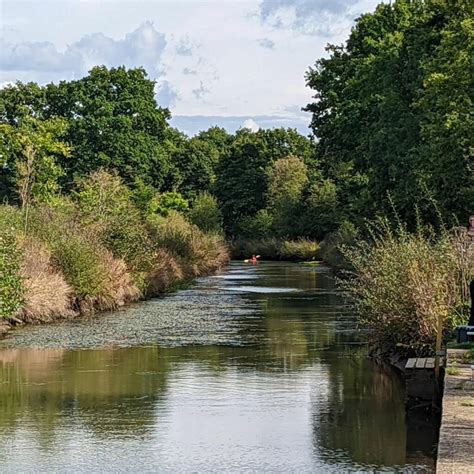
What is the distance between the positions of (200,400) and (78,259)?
51.6 feet

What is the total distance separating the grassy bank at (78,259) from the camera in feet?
92.4

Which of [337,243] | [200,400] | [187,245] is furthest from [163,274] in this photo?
[200,400]

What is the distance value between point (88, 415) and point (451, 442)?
6.74m

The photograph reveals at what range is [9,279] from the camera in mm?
25812

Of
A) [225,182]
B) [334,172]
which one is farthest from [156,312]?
[225,182]

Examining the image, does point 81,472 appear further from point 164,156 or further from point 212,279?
point 164,156

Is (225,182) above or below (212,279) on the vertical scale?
above

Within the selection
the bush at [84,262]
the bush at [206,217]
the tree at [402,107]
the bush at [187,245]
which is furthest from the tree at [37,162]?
the bush at [206,217]

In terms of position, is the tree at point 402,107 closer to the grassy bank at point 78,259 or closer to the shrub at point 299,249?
the grassy bank at point 78,259

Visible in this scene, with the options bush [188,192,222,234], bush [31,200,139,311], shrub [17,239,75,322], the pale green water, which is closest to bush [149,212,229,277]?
bush [188,192,222,234]

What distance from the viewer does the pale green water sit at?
44.6ft

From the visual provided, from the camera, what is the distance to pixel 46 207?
124ft

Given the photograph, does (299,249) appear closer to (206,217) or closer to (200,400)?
(206,217)

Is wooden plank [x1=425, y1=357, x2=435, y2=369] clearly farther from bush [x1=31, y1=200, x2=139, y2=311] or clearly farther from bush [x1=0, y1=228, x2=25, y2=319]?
bush [x1=31, y1=200, x2=139, y2=311]
